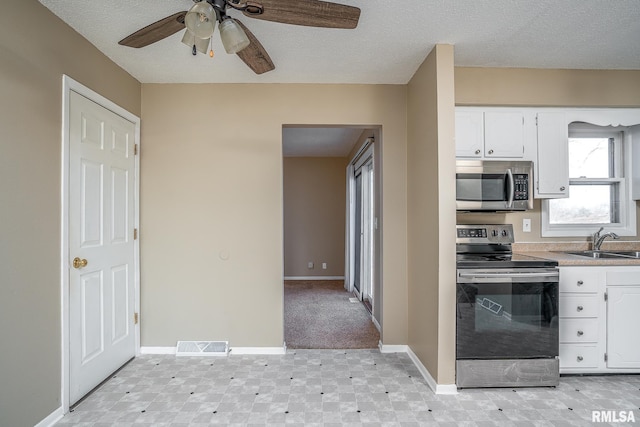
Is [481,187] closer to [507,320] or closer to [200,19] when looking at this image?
[507,320]

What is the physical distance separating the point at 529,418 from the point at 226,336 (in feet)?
7.54

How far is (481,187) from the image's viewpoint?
256 centimetres

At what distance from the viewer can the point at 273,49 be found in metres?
2.39

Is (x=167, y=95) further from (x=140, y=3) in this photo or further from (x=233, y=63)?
(x=140, y=3)

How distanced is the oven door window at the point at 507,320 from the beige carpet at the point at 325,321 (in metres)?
1.07

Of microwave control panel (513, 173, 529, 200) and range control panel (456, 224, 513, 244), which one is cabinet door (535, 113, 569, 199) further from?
range control panel (456, 224, 513, 244)

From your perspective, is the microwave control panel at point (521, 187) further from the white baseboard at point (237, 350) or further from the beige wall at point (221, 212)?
the white baseboard at point (237, 350)

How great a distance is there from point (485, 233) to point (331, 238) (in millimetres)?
4044

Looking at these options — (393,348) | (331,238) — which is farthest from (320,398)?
(331,238)

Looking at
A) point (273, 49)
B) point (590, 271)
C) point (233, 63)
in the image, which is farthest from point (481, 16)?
point (590, 271)

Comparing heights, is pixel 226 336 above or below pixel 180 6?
below

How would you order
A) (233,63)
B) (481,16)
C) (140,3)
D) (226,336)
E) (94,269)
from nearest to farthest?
(140,3) < (481,16) < (94,269) < (233,63) < (226,336)

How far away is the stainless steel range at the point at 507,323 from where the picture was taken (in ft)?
7.48

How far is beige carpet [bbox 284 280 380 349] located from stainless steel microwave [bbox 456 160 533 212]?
5.29ft
